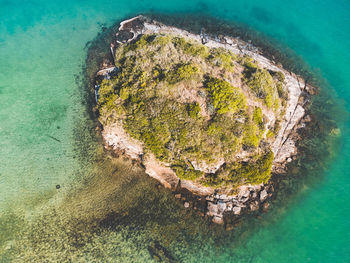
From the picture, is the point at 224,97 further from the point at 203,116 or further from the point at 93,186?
the point at 93,186

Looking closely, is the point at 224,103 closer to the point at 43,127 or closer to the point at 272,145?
the point at 272,145

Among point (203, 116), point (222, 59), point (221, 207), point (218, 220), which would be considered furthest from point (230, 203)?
point (222, 59)

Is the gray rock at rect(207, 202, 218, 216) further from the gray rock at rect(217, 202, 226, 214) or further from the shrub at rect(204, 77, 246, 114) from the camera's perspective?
the shrub at rect(204, 77, 246, 114)

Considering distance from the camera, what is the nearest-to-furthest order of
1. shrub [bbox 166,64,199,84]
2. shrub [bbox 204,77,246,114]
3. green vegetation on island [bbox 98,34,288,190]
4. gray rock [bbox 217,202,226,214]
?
shrub [bbox 204,77,246,114] → green vegetation on island [bbox 98,34,288,190] → shrub [bbox 166,64,199,84] → gray rock [bbox 217,202,226,214]

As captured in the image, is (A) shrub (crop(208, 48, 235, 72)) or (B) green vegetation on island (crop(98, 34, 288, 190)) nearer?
(B) green vegetation on island (crop(98, 34, 288, 190))

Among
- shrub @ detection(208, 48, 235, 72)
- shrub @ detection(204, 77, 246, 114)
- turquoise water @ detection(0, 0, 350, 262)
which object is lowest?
turquoise water @ detection(0, 0, 350, 262)

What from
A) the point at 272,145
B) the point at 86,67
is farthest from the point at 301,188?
the point at 86,67

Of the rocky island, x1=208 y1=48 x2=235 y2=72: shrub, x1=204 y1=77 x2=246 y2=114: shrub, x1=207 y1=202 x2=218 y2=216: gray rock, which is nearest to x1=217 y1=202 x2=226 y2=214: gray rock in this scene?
the rocky island
